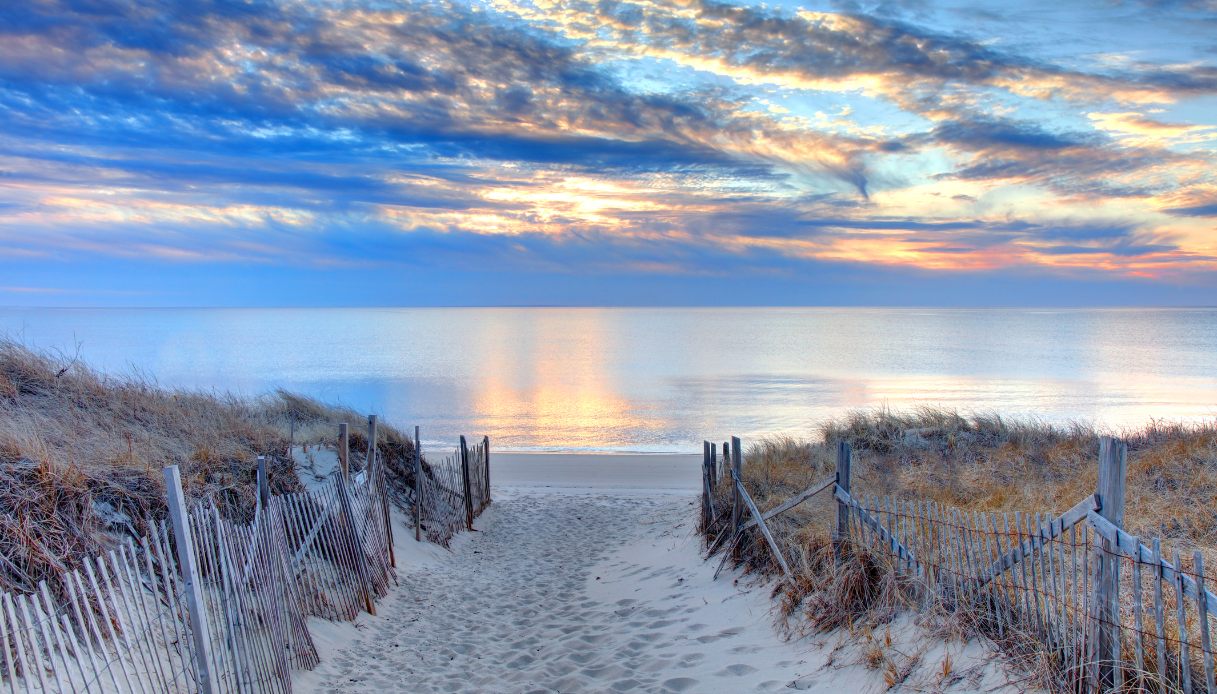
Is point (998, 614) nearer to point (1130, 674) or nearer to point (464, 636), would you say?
point (1130, 674)

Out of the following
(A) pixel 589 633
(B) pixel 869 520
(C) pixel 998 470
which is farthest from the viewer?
(C) pixel 998 470

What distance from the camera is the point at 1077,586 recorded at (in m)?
Result: 5.12

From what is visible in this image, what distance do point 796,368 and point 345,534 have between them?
56.3m

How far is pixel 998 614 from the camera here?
5188 millimetres

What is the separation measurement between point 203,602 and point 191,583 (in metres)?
0.19

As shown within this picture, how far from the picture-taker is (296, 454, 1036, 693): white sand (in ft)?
19.5

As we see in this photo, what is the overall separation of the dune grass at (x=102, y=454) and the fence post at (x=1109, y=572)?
700 cm

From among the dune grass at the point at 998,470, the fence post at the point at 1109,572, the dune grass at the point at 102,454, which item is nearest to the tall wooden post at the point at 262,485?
the dune grass at the point at 102,454

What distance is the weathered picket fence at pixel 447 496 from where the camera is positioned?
11430 mm

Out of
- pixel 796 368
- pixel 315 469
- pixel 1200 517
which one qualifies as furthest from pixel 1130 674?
pixel 796 368

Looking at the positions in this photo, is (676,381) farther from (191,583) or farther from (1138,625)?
(191,583)

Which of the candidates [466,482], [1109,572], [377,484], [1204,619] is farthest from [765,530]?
[466,482]

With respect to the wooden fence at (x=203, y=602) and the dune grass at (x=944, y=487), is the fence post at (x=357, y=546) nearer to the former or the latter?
the wooden fence at (x=203, y=602)

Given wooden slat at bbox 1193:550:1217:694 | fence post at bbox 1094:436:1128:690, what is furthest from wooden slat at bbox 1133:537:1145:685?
wooden slat at bbox 1193:550:1217:694
